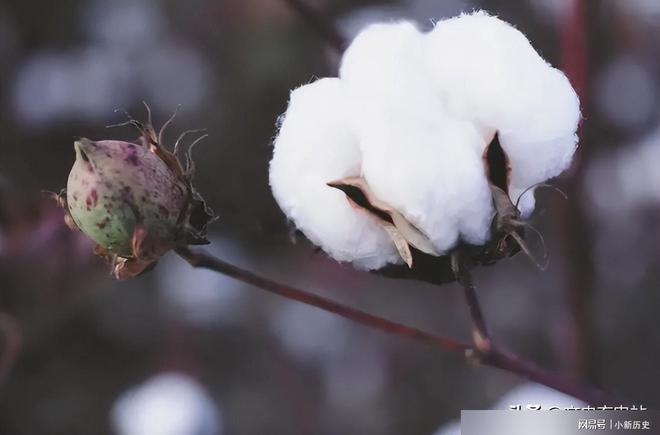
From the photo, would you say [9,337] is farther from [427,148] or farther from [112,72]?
[427,148]

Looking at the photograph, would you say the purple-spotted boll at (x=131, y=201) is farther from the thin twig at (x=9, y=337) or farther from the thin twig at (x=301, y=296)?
the thin twig at (x=9, y=337)

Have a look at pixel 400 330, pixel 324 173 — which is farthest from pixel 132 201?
pixel 400 330

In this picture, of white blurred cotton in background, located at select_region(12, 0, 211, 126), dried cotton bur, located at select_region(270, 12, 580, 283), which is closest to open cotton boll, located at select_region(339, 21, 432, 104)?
dried cotton bur, located at select_region(270, 12, 580, 283)

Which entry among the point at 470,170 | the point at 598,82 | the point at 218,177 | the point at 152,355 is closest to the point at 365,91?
the point at 470,170

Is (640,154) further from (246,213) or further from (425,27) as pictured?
(246,213)

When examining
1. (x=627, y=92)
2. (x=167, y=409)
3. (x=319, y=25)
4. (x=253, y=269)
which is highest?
(x=319, y=25)

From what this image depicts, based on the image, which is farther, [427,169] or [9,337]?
[9,337]

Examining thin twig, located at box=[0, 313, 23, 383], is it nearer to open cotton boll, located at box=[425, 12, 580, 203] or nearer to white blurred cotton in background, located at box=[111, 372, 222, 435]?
white blurred cotton in background, located at box=[111, 372, 222, 435]
